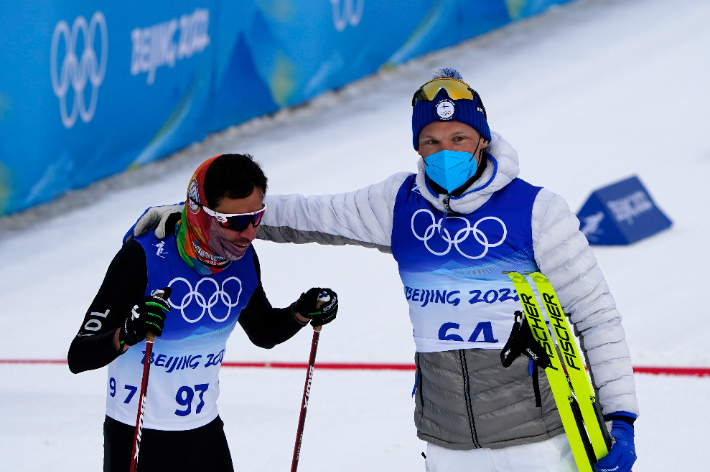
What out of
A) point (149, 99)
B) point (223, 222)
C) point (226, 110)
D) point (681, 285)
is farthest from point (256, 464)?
point (226, 110)

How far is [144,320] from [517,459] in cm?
116

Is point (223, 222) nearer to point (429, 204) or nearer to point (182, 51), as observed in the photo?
point (429, 204)

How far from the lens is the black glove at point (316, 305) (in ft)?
10.6

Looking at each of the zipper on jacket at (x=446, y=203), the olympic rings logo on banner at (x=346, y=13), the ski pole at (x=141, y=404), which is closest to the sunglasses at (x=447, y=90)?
the zipper on jacket at (x=446, y=203)

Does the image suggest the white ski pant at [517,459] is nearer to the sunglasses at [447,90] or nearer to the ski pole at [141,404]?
the ski pole at [141,404]

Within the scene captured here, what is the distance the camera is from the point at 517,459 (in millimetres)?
2848

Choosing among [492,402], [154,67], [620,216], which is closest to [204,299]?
[492,402]

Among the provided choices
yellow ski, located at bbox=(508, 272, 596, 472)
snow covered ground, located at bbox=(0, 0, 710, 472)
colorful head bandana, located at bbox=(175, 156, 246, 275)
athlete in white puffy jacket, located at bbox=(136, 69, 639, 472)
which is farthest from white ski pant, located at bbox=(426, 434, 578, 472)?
snow covered ground, located at bbox=(0, 0, 710, 472)

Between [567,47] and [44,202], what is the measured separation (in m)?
7.58

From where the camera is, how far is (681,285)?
6.69 metres

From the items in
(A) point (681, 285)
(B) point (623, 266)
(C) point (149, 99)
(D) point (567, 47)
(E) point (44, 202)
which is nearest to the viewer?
(A) point (681, 285)

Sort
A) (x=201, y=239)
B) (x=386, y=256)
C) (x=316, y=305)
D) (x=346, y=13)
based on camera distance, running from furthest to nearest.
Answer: (x=346, y=13) < (x=386, y=256) < (x=316, y=305) < (x=201, y=239)

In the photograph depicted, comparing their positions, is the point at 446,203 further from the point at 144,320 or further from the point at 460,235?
the point at 144,320

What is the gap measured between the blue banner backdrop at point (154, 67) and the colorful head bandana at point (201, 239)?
579 cm
